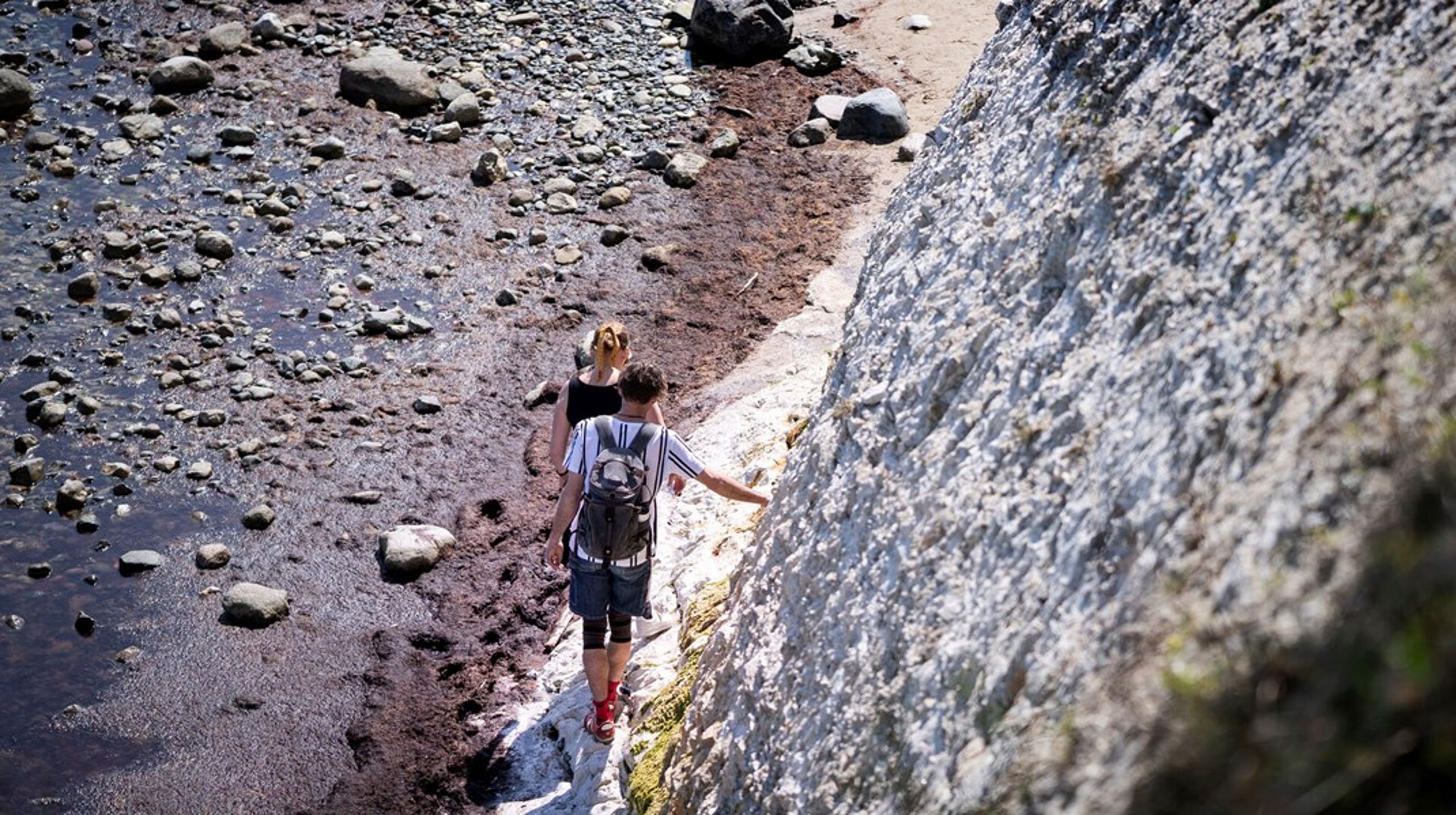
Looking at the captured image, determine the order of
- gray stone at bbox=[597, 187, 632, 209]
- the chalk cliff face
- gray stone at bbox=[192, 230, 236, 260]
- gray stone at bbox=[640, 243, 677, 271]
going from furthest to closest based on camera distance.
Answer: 1. gray stone at bbox=[597, 187, 632, 209]
2. gray stone at bbox=[640, 243, 677, 271]
3. gray stone at bbox=[192, 230, 236, 260]
4. the chalk cliff face

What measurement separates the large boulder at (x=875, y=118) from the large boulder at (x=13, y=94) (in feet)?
31.7

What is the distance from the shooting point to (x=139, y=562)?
31.4 ft

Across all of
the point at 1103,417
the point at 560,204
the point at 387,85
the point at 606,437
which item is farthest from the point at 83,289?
the point at 1103,417

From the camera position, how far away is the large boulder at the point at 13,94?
1452cm

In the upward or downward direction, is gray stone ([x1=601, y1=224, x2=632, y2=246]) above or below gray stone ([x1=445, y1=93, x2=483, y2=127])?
above

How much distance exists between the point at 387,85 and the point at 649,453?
10.9 metres

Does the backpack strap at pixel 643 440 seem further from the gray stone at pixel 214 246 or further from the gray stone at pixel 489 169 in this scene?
the gray stone at pixel 489 169

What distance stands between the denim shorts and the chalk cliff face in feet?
2.73

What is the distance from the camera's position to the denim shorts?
6.41 m

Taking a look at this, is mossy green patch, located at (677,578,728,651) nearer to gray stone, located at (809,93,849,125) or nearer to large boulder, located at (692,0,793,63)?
gray stone, located at (809,93,849,125)

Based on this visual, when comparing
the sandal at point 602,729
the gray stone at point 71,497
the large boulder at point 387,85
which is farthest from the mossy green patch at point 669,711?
the large boulder at point 387,85

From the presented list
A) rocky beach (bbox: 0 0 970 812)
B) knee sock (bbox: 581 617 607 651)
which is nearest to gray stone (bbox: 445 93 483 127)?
rocky beach (bbox: 0 0 970 812)

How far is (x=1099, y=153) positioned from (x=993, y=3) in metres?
14.8

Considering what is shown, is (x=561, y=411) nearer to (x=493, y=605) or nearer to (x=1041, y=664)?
(x=493, y=605)
